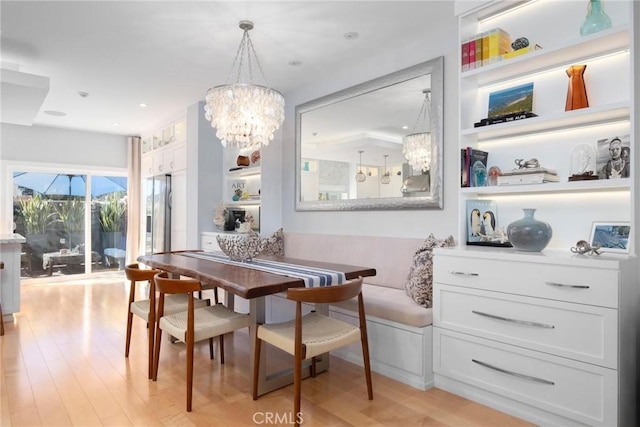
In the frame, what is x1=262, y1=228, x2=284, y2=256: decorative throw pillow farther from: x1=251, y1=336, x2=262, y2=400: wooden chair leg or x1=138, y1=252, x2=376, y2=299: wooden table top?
x1=251, y1=336, x2=262, y2=400: wooden chair leg

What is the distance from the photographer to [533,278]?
6.48 feet

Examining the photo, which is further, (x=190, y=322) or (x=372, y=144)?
(x=372, y=144)

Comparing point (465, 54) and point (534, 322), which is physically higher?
point (465, 54)

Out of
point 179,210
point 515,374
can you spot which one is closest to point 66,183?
point 179,210

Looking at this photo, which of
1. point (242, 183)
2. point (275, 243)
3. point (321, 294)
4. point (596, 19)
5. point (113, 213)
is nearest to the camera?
point (321, 294)

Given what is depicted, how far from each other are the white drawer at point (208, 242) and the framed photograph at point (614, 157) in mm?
3959

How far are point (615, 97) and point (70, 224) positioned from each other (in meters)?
7.43

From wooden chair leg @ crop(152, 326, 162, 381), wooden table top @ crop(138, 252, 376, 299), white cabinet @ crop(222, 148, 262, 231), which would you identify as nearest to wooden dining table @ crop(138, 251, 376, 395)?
wooden table top @ crop(138, 252, 376, 299)

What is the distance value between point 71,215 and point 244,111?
17.2ft

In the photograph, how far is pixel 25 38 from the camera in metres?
3.14

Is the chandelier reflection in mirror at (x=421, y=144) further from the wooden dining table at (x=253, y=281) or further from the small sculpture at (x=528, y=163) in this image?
the wooden dining table at (x=253, y=281)

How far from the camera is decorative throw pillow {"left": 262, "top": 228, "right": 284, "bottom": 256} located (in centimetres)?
418

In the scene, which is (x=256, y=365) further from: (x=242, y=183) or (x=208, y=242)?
(x=242, y=183)

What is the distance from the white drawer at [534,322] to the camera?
1.75 m
